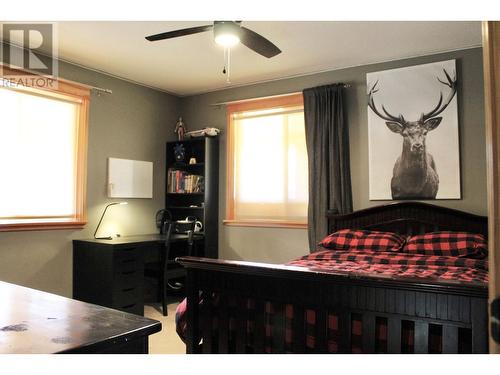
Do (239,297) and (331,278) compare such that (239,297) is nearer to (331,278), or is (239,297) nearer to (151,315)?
(331,278)

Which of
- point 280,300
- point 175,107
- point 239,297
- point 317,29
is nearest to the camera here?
point 280,300

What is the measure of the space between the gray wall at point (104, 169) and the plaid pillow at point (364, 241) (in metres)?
2.26

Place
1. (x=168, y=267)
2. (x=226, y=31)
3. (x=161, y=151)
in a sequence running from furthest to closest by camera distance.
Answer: (x=161, y=151) < (x=168, y=267) < (x=226, y=31)

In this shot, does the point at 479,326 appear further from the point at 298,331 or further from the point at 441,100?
the point at 441,100

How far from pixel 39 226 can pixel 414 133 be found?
3.49 m

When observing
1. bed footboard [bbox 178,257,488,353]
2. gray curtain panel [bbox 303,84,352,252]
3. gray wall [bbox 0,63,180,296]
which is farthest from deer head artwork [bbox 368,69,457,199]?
gray wall [bbox 0,63,180,296]

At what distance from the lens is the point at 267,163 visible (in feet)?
14.7

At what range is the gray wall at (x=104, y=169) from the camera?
11.5ft

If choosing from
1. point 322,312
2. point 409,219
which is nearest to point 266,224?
point 409,219

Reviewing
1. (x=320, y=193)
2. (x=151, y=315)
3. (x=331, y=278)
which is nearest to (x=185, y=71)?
(x=320, y=193)

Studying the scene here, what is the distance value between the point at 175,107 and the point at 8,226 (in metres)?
2.46

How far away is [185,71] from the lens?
418cm

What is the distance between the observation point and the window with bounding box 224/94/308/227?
4262mm

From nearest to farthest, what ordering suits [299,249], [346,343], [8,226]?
[346,343]
[8,226]
[299,249]
